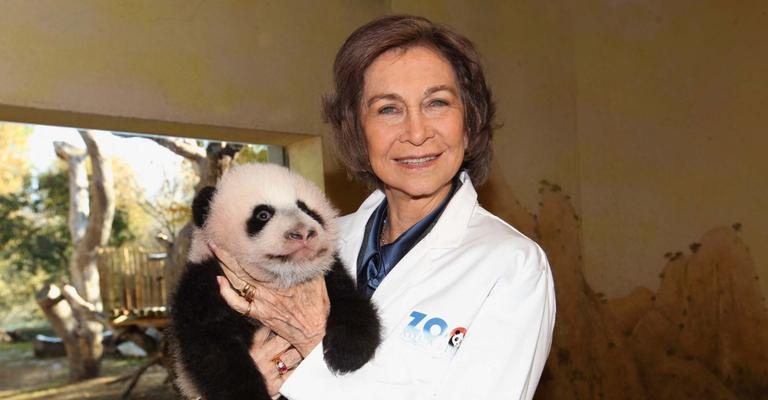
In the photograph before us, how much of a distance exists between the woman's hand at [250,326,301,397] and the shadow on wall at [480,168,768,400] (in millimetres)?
2595

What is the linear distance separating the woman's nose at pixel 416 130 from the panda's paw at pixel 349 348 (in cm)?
45

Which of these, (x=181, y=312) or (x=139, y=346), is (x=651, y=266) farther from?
(x=139, y=346)

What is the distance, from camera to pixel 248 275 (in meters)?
1.60

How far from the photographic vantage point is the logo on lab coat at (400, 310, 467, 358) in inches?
56.6

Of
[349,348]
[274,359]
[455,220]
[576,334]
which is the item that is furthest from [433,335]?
[576,334]

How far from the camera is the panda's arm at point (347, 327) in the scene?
1.50m

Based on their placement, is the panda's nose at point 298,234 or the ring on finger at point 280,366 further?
the ring on finger at point 280,366

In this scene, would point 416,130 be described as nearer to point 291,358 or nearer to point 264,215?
point 264,215

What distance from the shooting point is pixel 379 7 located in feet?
11.9

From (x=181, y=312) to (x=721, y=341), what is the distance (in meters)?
3.23

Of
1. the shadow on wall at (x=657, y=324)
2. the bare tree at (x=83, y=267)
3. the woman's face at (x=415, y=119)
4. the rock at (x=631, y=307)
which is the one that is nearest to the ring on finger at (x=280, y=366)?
the woman's face at (x=415, y=119)

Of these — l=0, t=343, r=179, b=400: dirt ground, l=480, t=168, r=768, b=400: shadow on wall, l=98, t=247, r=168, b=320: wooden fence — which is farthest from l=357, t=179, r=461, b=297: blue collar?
l=98, t=247, r=168, b=320: wooden fence

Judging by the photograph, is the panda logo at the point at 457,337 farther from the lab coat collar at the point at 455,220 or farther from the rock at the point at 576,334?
the rock at the point at 576,334

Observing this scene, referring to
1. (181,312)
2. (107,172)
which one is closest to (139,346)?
(107,172)
